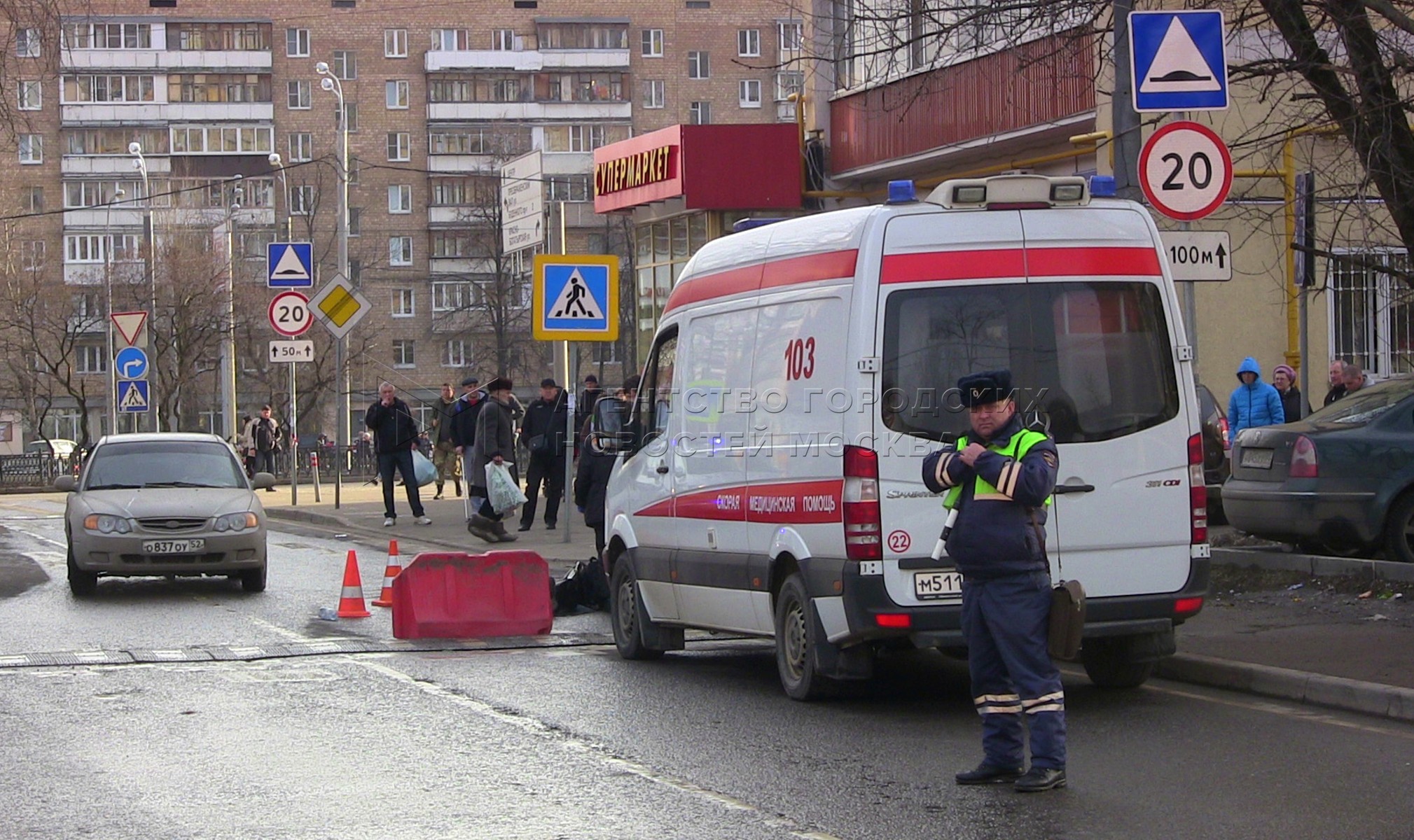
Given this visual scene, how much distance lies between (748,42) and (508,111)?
13085mm

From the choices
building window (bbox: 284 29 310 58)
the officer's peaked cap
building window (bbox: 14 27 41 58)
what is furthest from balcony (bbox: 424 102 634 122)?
the officer's peaked cap

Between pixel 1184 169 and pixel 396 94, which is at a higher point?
pixel 396 94

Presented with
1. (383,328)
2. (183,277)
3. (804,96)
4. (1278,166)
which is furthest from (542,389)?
(383,328)

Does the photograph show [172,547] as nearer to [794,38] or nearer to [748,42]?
[794,38]

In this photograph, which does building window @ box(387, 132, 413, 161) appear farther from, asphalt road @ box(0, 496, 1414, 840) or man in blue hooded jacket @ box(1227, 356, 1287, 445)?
asphalt road @ box(0, 496, 1414, 840)

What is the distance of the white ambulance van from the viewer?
8969 millimetres

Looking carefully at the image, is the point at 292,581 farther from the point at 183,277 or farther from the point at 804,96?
the point at 183,277

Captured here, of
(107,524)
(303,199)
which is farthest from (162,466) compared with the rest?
(303,199)

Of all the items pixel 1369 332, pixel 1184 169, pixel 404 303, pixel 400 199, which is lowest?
pixel 1369 332

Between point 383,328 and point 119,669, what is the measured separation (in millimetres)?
77444

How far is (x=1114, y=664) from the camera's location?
32.9ft

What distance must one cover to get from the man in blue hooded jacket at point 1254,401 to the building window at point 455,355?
71.1 m

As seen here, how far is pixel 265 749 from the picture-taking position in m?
8.52

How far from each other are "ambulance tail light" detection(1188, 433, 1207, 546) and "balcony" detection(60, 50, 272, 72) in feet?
266
